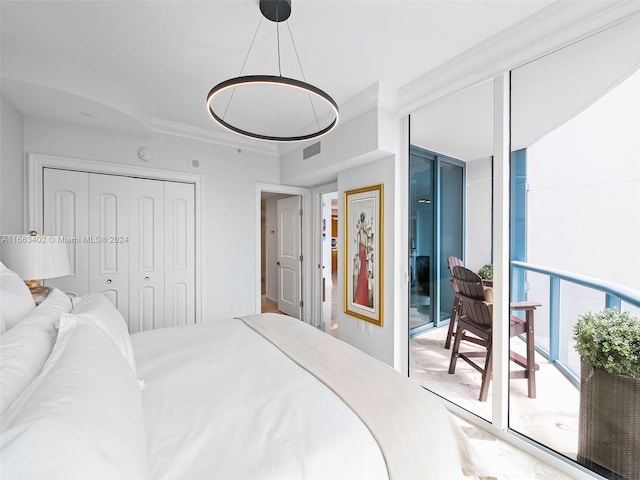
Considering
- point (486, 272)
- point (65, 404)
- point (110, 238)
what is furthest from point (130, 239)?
point (486, 272)

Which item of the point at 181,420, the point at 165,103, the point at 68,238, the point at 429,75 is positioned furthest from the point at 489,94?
the point at 68,238

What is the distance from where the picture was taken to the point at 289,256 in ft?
15.5

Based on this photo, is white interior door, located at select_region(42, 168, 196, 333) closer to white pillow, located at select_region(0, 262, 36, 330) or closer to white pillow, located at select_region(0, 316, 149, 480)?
white pillow, located at select_region(0, 262, 36, 330)

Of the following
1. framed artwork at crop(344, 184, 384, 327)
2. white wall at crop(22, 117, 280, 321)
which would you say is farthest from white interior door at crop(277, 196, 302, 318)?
framed artwork at crop(344, 184, 384, 327)

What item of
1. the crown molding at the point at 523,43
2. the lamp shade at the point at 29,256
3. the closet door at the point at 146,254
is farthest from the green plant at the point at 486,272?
the closet door at the point at 146,254

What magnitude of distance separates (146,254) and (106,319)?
2075mm

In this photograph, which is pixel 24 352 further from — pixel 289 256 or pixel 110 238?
pixel 289 256

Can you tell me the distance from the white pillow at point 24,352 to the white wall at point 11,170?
5.32 ft

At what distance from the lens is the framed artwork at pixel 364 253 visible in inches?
110

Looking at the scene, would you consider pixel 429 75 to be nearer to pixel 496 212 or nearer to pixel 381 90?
pixel 381 90

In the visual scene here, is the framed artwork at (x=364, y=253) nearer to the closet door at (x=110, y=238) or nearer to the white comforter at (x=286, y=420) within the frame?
the white comforter at (x=286, y=420)

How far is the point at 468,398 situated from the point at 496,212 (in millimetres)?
1464

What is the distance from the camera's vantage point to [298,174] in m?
3.68

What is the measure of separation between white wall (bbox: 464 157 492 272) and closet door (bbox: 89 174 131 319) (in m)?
3.31
